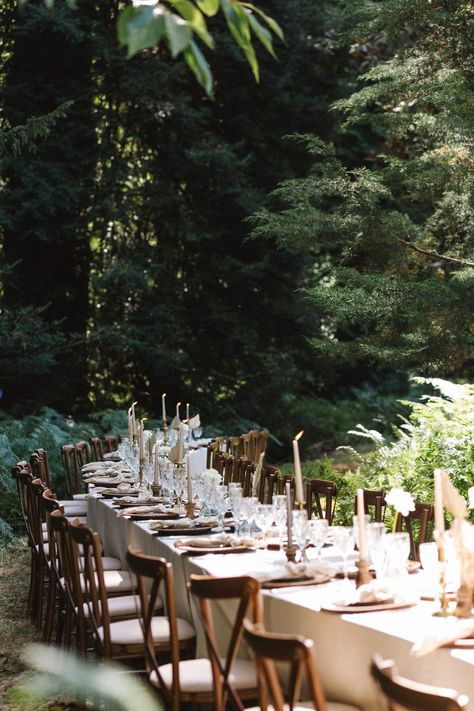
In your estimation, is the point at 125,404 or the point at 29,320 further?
the point at 125,404

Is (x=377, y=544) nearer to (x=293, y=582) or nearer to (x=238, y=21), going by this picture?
(x=293, y=582)

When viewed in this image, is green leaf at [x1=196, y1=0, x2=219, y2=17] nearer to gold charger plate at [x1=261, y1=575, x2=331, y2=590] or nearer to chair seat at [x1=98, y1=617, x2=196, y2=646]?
gold charger plate at [x1=261, y1=575, x2=331, y2=590]

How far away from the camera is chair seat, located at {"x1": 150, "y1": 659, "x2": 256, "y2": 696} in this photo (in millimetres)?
3801

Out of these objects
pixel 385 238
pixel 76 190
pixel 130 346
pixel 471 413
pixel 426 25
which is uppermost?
pixel 426 25

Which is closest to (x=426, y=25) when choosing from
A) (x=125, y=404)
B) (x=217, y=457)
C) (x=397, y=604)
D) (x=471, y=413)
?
(x=471, y=413)

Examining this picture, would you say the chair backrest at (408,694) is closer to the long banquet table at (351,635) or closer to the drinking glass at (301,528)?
the long banquet table at (351,635)

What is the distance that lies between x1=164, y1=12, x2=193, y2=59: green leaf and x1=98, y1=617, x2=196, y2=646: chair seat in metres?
3.19

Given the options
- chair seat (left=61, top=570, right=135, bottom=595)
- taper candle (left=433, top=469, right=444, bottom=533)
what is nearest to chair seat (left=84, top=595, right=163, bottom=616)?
chair seat (left=61, top=570, right=135, bottom=595)

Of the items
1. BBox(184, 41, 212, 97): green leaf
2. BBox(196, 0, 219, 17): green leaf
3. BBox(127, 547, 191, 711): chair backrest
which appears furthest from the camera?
BBox(127, 547, 191, 711): chair backrest

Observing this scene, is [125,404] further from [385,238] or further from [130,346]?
[385,238]

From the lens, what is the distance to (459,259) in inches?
456

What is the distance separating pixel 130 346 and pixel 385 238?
4.64 metres

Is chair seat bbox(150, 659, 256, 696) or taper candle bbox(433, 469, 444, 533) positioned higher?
taper candle bbox(433, 469, 444, 533)

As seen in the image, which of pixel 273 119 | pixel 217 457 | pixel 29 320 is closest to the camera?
pixel 217 457
